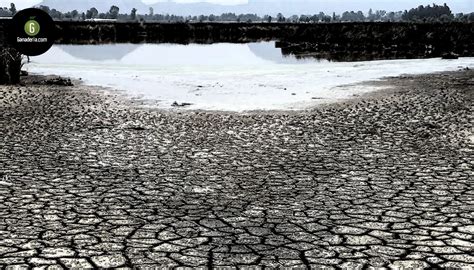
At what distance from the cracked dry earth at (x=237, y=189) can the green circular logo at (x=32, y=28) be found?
23.5 ft

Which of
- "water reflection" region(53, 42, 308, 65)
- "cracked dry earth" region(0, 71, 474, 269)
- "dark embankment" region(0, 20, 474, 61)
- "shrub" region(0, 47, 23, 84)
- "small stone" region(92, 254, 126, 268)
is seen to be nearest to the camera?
"small stone" region(92, 254, 126, 268)

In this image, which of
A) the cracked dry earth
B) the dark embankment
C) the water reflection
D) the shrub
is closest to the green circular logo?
the shrub

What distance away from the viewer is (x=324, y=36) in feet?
199

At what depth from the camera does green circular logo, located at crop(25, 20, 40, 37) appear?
19547 mm

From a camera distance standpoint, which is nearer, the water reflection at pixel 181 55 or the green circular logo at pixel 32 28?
the green circular logo at pixel 32 28

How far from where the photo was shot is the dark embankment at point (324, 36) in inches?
1766

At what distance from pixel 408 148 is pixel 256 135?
2662 mm

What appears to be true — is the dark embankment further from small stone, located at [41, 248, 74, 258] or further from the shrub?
small stone, located at [41, 248, 74, 258]

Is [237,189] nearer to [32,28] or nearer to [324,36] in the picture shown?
[32,28]

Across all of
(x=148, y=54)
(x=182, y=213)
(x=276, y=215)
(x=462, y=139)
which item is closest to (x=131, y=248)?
(x=182, y=213)

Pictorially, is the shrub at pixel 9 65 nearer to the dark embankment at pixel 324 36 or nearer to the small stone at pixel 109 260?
the small stone at pixel 109 260

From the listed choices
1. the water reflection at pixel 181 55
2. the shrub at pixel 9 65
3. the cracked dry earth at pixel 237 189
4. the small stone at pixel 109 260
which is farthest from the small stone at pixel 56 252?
the water reflection at pixel 181 55

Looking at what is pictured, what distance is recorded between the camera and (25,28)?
19.8 metres

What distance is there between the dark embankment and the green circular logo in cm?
2119
